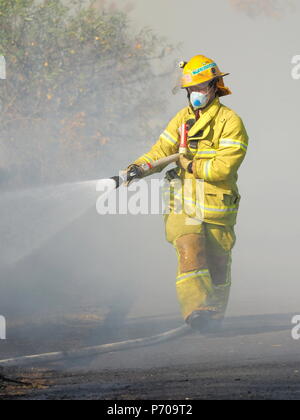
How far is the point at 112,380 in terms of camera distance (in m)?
5.21

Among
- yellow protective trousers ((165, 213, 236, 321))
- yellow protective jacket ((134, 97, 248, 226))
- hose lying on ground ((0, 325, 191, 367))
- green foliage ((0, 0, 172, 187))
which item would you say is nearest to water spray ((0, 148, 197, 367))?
hose lying on ground ((0, 325, 191, 367))

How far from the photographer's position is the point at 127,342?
258 inches

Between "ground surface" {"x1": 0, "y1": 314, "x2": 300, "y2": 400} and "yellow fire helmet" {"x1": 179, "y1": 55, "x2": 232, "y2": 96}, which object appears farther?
"yellow fire helmet" {"x1": 179, "y1": 55, "x2": 232, "y2": 96}

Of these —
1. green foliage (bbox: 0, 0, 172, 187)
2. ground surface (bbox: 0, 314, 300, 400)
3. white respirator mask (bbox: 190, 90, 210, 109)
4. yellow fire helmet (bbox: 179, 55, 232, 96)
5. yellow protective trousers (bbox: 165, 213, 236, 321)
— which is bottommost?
ground surface (bbox: 0, 314, 300, 400)

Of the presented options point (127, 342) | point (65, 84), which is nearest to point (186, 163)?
point (127, 342)

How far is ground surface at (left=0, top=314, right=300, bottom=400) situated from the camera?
4.81 metres

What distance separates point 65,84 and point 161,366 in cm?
1154

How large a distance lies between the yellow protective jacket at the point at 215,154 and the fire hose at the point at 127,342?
0.31 ft

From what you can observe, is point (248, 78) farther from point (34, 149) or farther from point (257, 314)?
point (257, 314)

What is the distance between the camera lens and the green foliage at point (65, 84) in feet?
52.1

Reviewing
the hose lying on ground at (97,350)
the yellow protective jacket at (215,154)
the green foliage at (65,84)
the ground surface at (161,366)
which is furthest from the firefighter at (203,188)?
the green foliage at (65,84)

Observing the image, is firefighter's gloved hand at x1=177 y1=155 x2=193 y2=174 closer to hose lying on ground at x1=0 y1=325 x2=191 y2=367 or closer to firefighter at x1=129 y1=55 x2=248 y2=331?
firefighter at x1=129 y1=55 x2=248 y2=331

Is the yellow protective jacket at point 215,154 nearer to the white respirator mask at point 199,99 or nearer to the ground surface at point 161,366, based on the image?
the white respirator mask at point 199,99

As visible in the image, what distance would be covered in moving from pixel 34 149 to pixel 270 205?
11240mm
